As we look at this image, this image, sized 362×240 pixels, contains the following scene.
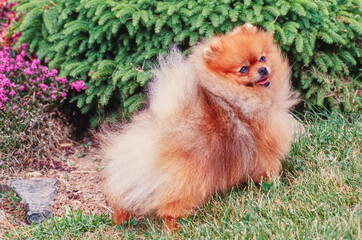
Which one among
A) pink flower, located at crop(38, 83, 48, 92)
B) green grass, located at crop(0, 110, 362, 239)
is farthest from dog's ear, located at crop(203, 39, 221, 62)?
pink flower, located at crop(38, 83, 48, 92)

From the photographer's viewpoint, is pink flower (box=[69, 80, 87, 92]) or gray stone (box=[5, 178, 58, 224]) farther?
pink flower (box=[69, 80, 87, 92])

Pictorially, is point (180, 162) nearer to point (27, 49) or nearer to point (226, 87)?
point (226, 87)

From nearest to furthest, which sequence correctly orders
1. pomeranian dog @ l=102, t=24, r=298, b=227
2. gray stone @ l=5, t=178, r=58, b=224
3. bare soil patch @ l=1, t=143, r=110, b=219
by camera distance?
pomeranian dog @ l=102, t=24, r=298, b=227, gray stone @ l=5, t=178, r=58, b=224, bare soil patch @ l=1, t=143, r=110, b=219

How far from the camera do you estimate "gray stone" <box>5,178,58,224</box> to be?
149 inches

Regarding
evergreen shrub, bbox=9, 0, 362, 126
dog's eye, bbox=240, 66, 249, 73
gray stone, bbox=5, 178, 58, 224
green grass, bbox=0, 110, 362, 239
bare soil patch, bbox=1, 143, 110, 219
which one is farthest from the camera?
evergreen shrub, bbox=9, 0, 362, 126

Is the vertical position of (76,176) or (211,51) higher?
(211,51)

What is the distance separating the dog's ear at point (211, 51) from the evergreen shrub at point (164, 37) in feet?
3.07

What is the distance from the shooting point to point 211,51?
3.22 metres

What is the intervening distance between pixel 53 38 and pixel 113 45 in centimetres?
67

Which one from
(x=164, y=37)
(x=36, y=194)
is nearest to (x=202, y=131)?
(x=164, y=37)

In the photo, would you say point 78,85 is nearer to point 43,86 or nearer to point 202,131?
point 43,86

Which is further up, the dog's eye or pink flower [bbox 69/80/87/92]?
pink flower [bbox 69/80/87/92]

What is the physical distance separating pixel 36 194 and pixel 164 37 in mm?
1997

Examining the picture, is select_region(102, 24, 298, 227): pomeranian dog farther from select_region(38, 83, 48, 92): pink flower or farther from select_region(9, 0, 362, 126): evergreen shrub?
select_region(38, 83, 48, 92): pink flower
